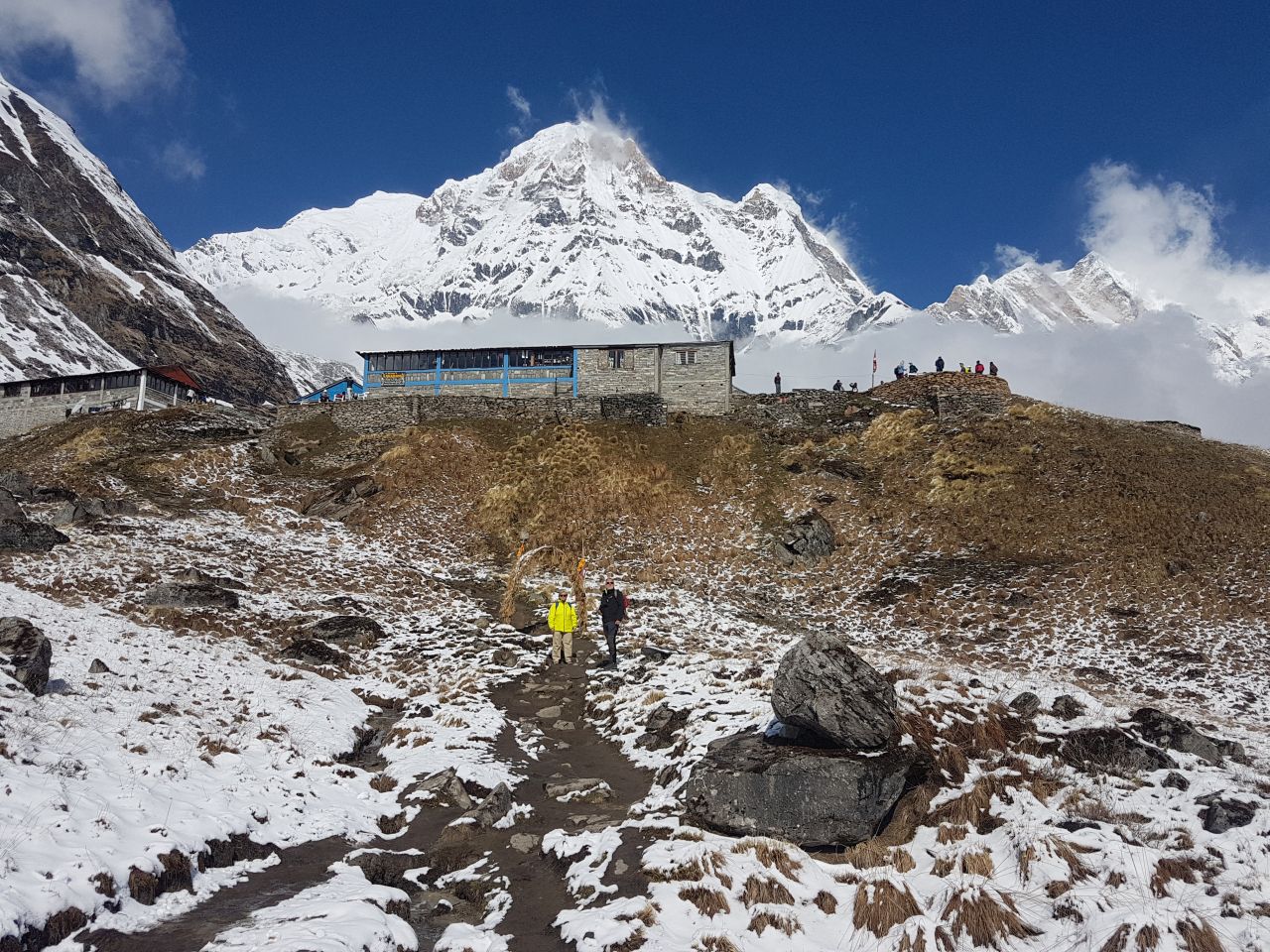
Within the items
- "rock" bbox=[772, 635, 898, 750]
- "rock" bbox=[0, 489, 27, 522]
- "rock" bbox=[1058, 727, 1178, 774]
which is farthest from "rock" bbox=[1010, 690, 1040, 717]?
"rock" bbox=[0, 489, 27, 522]

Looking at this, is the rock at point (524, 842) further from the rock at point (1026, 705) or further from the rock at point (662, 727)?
the rock at point (1026, 705)

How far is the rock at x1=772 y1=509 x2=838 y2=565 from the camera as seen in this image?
3484cm

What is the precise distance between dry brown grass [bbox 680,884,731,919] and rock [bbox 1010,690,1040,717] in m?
6.89

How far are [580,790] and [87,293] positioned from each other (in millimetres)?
187262

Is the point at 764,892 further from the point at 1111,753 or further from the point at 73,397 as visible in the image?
the point at 73,397

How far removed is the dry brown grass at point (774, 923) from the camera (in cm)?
798

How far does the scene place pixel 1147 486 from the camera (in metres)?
34.2

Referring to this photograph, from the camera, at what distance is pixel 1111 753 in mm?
10758

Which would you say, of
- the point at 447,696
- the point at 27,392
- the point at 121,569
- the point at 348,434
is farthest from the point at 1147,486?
the point at 27,392

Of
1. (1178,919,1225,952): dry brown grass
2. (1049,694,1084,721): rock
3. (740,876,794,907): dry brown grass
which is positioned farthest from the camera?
(1049,694,1084,721): rock

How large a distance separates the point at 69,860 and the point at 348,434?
150 ft

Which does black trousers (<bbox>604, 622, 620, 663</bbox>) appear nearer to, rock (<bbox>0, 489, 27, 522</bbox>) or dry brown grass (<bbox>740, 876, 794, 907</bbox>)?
dry brown grass (<bbox>740, 876, 794, 907</bbox>)

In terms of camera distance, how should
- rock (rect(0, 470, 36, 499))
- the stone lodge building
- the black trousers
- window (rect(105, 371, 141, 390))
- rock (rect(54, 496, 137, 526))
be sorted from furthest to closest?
window (rect(105, 371, 141, 390)) < the stone lodge building < rock (rect(0, 470, 36, 499)) < rock (rect(54, 496, 137, 526)) < the black trousers

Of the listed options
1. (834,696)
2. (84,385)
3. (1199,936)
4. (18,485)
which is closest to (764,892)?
(834,696)
